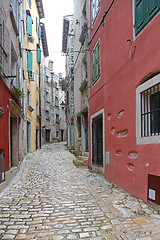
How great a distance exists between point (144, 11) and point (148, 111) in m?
1.92

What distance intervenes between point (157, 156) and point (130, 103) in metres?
1.41

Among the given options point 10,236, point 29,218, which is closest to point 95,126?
point 29,218

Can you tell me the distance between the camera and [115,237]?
244 centimetres

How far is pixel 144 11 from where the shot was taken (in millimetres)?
3561

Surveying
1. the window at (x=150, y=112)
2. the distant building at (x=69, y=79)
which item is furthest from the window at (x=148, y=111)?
the distant building at (x=69, y=79)

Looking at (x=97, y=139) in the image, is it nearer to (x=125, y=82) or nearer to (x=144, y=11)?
(x=125, y=82)

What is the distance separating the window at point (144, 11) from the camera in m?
3.26

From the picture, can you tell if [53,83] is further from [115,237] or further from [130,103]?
[115,237]

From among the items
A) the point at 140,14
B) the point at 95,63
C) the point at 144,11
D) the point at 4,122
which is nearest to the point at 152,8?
the point at 144,11

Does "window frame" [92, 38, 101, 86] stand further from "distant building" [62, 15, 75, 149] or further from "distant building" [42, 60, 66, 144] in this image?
"distant building" [42, 60, 66, 144]

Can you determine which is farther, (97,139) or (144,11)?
(97,139)

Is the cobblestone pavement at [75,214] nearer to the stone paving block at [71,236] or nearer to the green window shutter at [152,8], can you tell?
the stone paving block at [71,236]

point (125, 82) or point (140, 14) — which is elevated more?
point (140, 14)

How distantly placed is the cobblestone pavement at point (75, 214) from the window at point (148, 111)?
4.18ft
